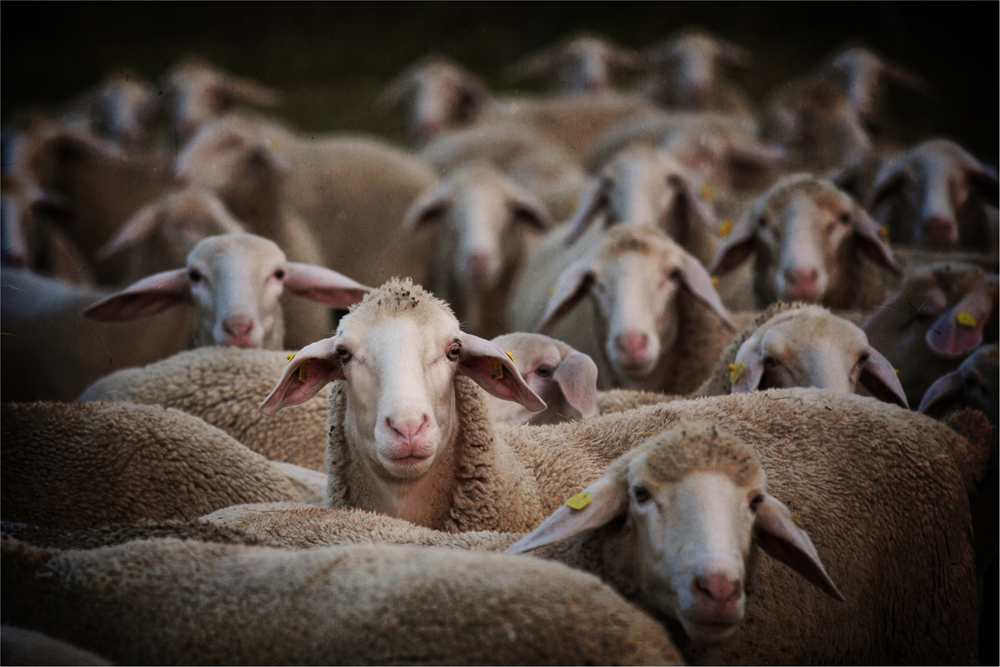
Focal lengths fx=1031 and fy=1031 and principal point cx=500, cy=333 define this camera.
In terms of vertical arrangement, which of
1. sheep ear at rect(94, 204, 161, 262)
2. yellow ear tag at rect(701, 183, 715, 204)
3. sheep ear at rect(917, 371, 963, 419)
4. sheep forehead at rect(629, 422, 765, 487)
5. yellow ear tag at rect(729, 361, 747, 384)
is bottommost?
sheep ear at rect(917, 371, 963, 419)

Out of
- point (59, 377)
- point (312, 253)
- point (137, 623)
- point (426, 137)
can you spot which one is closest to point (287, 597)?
point (137, 623)

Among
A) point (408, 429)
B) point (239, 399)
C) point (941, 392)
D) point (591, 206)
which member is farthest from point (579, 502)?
point (591, 206)

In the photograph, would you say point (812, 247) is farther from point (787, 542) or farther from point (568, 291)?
point (787, 542)

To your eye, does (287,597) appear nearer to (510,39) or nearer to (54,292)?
(54,292)

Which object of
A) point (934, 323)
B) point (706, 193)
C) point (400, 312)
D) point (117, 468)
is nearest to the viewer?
point (400, 312)

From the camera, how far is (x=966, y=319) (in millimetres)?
3889

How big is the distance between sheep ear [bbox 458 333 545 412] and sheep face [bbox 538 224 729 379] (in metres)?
1.21

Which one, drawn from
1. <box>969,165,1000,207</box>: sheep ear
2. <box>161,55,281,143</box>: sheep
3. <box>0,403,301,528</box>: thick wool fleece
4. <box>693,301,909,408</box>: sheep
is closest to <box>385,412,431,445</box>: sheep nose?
<box>0,403,301,528</box>: thick wool fleece

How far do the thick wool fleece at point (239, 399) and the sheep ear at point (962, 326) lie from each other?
234 centimetres

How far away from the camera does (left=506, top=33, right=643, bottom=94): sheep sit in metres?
11.9

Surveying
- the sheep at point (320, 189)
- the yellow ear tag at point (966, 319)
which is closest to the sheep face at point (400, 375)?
the yellow ear tag at point (966, 319)

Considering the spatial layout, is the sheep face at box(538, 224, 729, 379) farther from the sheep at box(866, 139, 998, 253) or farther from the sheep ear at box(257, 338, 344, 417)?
the sheep at box(866, 139, 998, 253)

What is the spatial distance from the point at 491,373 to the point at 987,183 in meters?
3.53

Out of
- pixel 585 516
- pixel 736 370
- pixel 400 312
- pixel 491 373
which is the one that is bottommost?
pixel 736 370
